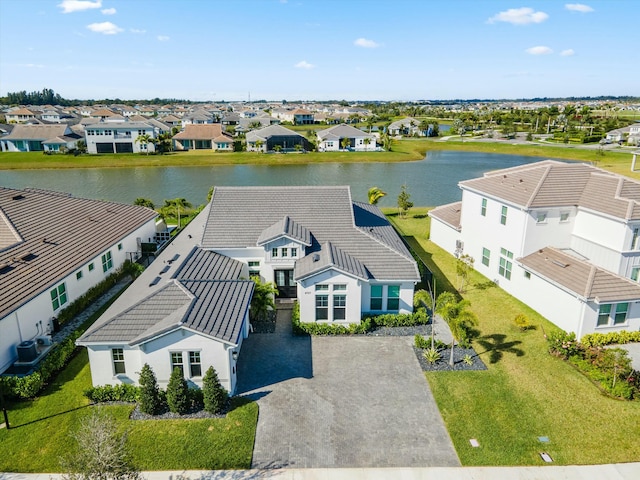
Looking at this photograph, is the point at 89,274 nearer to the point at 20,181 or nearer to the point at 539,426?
the point at 539,426

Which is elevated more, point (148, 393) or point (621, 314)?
point (621, 314)

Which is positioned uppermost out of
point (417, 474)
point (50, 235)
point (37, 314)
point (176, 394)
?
point (50, 235)

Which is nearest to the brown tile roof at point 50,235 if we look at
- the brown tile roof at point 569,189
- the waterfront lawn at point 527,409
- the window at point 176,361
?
the window at point 176,361

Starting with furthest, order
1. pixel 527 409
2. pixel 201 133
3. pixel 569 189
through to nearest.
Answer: pixel 201 133
pixel 569 189
pixel 527 409

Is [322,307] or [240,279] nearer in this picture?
[322,307]

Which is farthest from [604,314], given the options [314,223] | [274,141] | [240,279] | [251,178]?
[274,141]

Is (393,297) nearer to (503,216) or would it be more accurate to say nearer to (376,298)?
(376,298)

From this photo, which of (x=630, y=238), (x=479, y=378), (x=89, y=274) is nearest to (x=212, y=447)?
(x=479, y=378)
